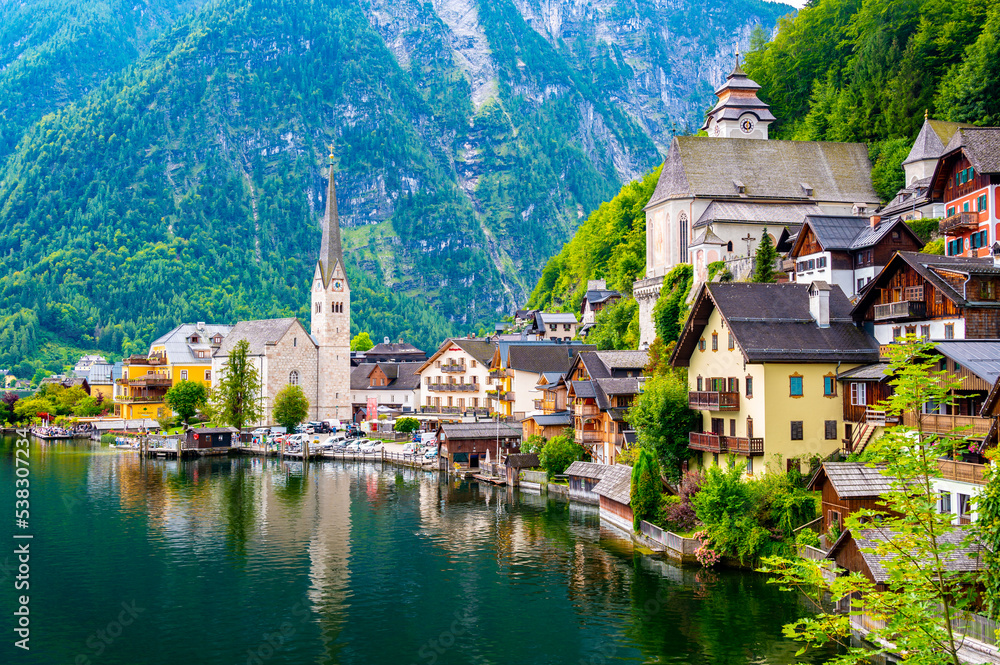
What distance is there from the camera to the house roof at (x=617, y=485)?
5053cm

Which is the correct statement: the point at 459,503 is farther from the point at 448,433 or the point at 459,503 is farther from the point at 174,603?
the point at 174,603

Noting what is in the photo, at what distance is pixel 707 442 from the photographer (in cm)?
4691

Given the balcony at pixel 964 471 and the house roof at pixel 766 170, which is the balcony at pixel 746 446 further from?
the house roof at pixel 766 170

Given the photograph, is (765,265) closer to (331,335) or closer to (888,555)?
(888,555)

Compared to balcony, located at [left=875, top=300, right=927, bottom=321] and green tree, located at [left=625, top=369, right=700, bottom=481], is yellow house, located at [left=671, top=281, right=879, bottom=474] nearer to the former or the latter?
green tree, located at [left=625, top=369, right=700, bottom=481]

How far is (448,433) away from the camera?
8075 cm

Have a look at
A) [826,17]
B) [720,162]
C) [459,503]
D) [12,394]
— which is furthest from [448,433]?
[12,394]

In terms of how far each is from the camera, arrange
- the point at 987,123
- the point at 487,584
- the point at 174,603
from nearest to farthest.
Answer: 1. the point at 174,603
2. the point at 487,584
3. the point at 987,123

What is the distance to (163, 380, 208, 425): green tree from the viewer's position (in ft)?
397

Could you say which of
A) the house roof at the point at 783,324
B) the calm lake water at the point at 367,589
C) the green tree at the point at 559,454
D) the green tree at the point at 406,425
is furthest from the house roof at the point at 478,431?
the house roof at the point at 783,324

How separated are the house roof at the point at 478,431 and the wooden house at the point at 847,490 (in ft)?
155

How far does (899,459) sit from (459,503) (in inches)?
1926

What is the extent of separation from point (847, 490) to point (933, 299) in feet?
36.6

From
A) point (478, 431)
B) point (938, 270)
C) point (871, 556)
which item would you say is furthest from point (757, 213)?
point (871, 556)
